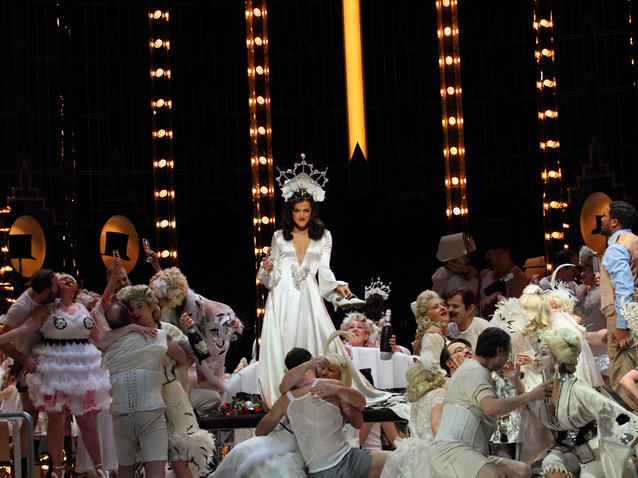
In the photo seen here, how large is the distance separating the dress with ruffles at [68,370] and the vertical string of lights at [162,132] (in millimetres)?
2477

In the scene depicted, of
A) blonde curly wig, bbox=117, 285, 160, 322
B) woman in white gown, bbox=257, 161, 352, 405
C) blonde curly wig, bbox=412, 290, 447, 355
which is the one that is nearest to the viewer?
blonde curly wig, bbox=117, 285, 160, 322

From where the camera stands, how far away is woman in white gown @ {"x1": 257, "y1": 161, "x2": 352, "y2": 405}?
6625 mm

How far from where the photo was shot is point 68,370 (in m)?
6.25

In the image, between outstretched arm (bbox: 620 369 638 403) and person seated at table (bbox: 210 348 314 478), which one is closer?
person seated at table (bbox: 210 348 314 478)

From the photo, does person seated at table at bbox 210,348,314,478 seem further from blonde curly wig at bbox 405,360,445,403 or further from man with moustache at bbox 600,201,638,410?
man with moustache at bbox 600,201,638,410

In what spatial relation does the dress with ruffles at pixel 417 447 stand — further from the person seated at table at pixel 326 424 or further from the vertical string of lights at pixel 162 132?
the vertical string of lights at pixel 162 132

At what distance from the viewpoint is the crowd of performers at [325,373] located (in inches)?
177

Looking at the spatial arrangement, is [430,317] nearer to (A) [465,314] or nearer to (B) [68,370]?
(A) [465,314]

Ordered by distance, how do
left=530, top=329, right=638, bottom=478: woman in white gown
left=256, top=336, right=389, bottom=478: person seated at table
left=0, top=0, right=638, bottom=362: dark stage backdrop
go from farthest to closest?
1. left=0, top=0, right=638, bottom=362: dark stage backdrop
2. left=256, top=336, right=389, bottom=478: person seated at table
3. left=530, top=329, right=638, bottom=478: woman in white gown

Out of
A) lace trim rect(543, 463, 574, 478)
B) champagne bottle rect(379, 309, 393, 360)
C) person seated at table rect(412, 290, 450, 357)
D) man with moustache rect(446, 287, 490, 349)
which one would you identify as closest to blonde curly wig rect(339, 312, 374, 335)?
champagne bottle rect(379, 309, 393, 360)

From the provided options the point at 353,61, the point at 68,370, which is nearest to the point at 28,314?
the point at 68,370

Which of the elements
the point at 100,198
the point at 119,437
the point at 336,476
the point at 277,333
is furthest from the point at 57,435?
the point at 100,198

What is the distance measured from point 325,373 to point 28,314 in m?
Result: 2.27

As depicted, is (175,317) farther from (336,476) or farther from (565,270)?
(565,270)
